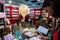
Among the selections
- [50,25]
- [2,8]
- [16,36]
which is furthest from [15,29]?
[50,25]

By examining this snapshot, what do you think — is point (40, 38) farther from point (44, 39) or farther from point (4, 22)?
point (4, 22)

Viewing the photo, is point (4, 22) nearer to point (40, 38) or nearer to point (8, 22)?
point (8, 22)

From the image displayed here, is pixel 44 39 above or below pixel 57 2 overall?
below

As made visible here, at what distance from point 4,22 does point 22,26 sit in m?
0.18

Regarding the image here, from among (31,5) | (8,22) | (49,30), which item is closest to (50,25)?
(49,30)

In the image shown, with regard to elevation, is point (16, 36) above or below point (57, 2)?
below

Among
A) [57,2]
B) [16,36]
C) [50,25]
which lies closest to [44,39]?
[50,25]

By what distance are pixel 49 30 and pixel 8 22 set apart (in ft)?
1.32

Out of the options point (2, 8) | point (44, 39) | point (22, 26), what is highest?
point (2, 8)

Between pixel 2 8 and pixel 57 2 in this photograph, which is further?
pixel 2 8

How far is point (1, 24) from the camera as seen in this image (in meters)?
1.27

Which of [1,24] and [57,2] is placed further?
[1,24]

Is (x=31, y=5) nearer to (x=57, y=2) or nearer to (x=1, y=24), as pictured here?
(x=1, y=24)

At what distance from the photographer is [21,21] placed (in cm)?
131
